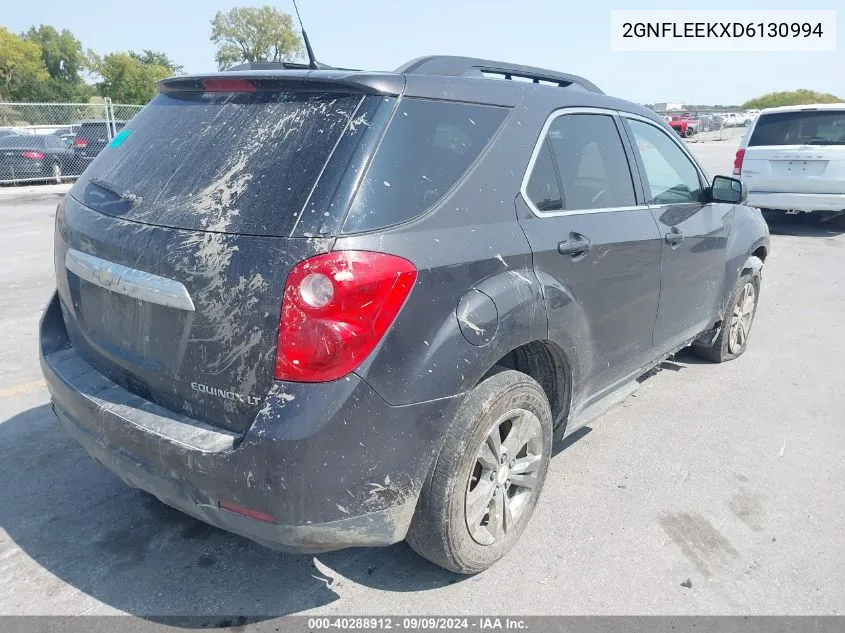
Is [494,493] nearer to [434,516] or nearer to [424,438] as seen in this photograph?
[434,516]

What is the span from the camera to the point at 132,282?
237 cm

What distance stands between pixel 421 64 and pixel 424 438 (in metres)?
1.46

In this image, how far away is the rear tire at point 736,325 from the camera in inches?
198

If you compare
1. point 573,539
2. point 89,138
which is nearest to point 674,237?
point 573,539

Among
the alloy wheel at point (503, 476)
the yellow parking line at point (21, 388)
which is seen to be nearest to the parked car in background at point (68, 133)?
the yellow parking line at point (21, 388)

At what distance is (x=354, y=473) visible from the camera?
2.19 meters

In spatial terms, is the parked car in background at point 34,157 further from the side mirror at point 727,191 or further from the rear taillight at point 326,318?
the rear taillight at point 326,318

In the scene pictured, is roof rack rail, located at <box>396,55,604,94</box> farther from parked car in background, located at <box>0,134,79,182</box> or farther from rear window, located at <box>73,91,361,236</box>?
parked car in background, located at <box>0,134,79,182</box>

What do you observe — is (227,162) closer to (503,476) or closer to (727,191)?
(503,476)

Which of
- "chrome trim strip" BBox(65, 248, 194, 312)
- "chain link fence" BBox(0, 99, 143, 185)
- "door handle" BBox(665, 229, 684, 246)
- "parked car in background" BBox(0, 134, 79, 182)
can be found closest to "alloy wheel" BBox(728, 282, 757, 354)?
"door handle" BBox(665, 229, 684, 246)

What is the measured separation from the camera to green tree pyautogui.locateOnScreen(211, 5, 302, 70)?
77562mm

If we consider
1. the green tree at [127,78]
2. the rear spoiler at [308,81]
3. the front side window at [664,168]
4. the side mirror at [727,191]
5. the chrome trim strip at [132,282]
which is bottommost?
the green tree at [127,78]

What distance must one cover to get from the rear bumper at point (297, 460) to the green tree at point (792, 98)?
70.1m

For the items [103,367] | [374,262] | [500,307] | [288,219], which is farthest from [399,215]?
[103,367]
